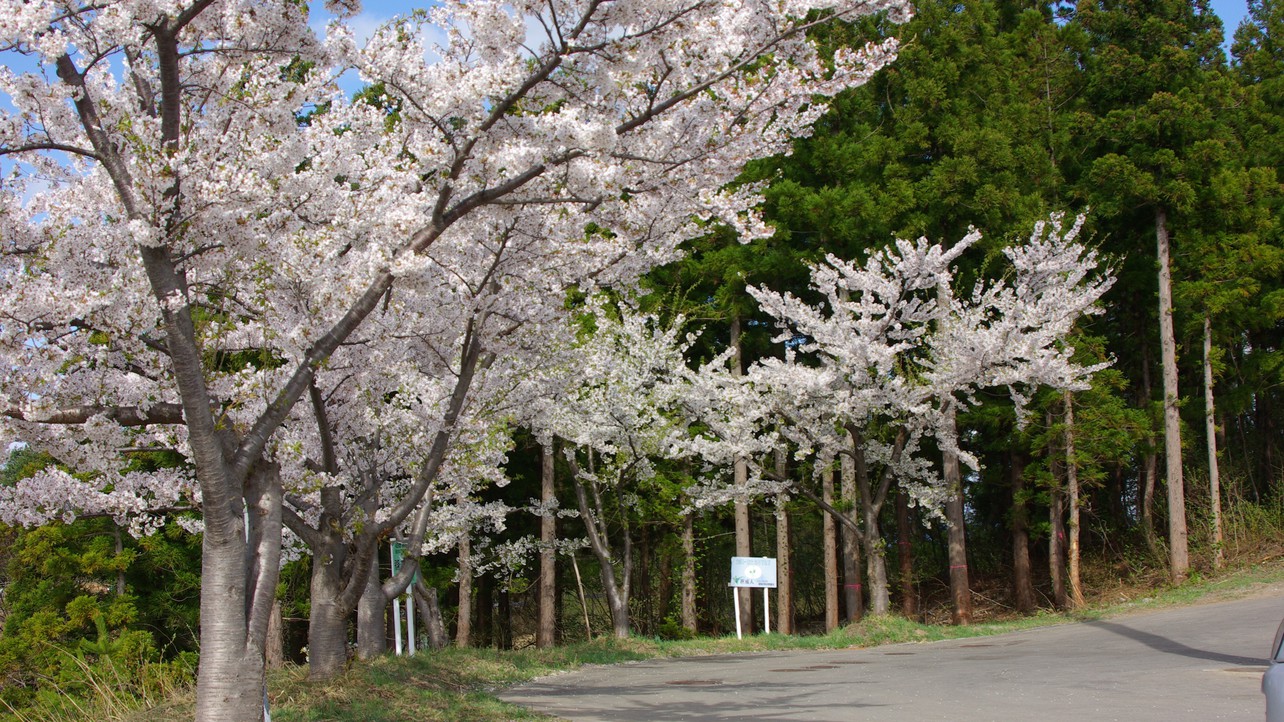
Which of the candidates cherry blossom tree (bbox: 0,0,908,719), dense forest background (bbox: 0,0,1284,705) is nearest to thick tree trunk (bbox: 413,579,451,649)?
dense forest background (bbox: 0,0,1284,705)

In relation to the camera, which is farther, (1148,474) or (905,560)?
(1148,474)

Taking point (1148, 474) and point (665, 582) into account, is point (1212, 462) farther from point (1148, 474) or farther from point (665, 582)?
point (665, 582)

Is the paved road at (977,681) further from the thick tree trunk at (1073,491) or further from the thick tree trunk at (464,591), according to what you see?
the thick tree trunk at (464,591)

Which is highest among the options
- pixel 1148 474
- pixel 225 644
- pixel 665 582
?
pixel 1148 474

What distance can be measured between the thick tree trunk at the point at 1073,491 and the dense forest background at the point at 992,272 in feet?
0.20

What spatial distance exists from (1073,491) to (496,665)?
1330 centimetres

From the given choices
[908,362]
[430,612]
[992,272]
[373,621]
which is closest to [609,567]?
[430,612]

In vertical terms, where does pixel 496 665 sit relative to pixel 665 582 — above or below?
above

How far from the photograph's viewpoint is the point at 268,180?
689 centimetres

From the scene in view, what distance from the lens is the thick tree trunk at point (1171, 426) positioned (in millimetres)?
20500

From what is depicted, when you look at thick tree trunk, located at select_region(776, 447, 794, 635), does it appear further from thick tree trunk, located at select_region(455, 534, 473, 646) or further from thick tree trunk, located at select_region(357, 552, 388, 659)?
thick tree trunk, located at select_region(357, 552, 388, 659)

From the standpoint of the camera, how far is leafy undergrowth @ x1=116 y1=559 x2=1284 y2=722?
26.3 ft

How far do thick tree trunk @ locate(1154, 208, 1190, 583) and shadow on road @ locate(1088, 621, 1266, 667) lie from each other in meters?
6.03

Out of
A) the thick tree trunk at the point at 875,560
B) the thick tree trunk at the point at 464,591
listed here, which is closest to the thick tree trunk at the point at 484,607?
the thick tree trunk at the point at 464,591
